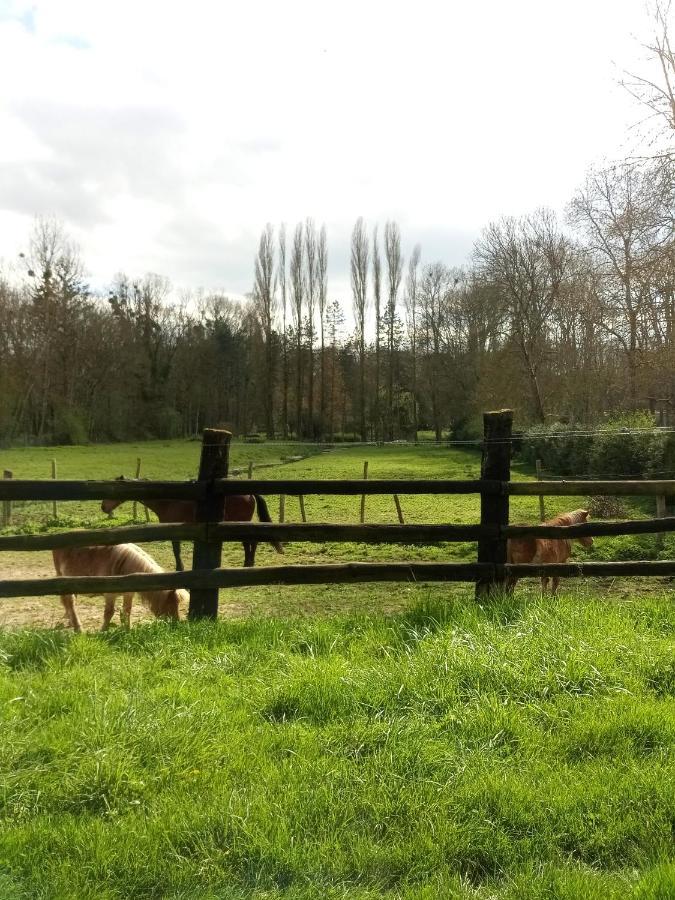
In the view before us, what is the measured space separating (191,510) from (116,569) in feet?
12.7

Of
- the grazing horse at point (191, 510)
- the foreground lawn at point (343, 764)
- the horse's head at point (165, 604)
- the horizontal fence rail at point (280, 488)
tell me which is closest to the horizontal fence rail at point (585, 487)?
the horizontal fence rail at point (280, 488)

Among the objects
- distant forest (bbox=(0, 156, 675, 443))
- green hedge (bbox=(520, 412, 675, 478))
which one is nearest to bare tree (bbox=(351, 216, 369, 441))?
distant forest (bbox=(0, 156, 675, 443))

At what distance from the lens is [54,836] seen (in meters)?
2.32

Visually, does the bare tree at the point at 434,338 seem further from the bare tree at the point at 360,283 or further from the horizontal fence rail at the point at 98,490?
the horizontal fence rail at the point at 98,490

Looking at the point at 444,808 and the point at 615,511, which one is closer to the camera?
the point at 444,808

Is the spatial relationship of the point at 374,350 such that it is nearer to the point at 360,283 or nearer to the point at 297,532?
the point at 360,283

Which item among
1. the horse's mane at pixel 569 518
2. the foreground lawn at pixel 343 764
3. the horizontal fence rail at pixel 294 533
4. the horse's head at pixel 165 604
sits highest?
the horizontal fence rail at pixel 294 533

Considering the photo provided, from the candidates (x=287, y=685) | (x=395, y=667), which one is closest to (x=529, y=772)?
(x=395, y=667)

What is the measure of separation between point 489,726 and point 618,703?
756mm

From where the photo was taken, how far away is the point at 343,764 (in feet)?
9.07

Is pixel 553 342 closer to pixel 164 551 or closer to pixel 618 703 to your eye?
pixel 164 551

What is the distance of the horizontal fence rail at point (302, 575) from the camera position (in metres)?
4.61

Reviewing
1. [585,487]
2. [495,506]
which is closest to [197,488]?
[495,506]

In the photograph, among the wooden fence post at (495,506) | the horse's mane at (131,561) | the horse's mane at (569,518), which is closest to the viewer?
the wooden fence post at (495,506)
